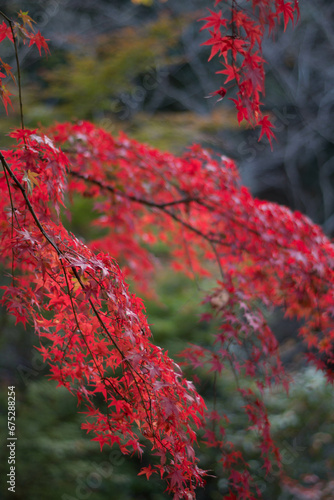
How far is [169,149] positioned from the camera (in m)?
4.93

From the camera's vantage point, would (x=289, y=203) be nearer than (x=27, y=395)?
No

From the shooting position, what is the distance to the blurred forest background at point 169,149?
2793mm

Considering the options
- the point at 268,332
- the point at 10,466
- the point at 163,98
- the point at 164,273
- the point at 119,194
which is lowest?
the point at 10,466

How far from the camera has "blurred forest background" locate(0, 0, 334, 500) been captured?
9.16ft

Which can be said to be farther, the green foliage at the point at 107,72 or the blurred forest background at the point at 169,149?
the green foliage at the point at 107,72

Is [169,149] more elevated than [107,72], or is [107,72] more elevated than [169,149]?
[107,72]

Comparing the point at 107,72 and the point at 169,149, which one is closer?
the point at 107,72

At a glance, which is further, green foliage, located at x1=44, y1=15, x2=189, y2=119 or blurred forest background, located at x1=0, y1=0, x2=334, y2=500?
green foliage, located at x1=44, y1=15, x2=189, y2=119

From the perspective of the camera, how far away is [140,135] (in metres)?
4.15

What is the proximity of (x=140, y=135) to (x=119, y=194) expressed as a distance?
2.05m

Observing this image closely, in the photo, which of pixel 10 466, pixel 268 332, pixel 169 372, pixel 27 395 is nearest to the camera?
pixel 169 372

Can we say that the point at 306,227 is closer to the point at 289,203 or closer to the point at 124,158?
the point at 124,158

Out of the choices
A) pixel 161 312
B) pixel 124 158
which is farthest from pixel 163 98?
pixel 124 158

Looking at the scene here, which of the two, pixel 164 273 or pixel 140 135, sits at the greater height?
pixel 140 135
